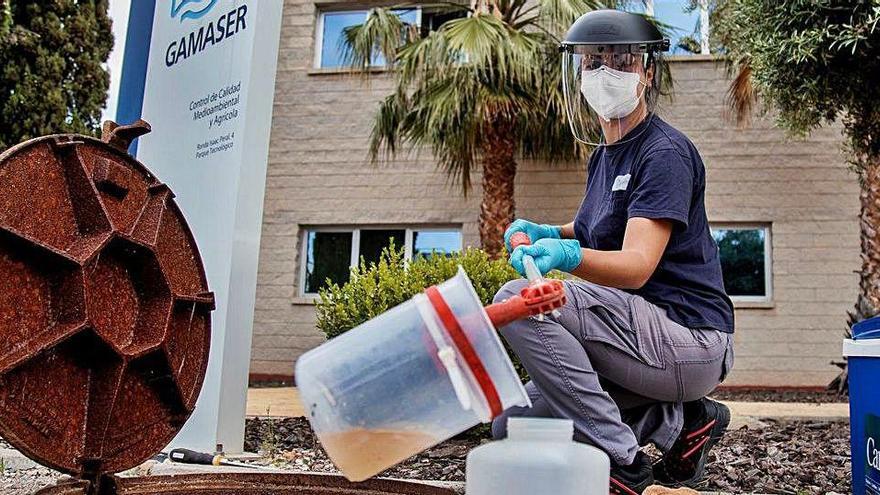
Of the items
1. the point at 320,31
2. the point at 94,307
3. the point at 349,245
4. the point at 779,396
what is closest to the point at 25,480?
the point at 94,307

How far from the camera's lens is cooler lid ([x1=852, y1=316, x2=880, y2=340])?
2.23 m

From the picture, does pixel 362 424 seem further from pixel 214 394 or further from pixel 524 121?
pixel 524 121

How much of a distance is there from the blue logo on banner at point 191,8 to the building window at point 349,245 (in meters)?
6.78

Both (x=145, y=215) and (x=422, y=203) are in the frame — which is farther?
(x=422, y=203)

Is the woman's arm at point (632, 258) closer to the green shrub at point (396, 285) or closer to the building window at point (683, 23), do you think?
the green shrub at point (396, 285)

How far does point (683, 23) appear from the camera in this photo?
35.7 ft

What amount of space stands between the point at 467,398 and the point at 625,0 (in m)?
9.30

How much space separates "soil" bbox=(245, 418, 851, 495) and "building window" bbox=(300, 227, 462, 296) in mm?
6003

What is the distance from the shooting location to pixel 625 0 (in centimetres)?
952

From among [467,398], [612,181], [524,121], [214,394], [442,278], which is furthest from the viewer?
[524,121]

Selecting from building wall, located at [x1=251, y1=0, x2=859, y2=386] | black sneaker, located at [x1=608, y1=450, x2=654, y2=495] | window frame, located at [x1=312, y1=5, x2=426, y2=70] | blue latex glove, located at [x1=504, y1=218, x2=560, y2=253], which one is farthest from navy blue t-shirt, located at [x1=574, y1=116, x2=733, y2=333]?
window frame, located at [x1=312, y1=5, x2=426, y2=70]

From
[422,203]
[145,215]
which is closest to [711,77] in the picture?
[422,203]

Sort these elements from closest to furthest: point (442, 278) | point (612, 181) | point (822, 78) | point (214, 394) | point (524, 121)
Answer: point (612, 181), point (214, 394), point (442, 278), point (822, 78), point (524, 121)

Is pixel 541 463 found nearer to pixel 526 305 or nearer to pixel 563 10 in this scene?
pixel 526 305
